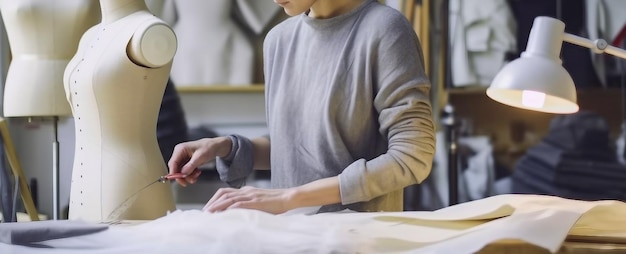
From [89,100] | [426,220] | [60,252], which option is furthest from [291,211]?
[89,100]

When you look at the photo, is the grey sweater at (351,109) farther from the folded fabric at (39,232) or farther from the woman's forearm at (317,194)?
the folded fabric at (39,232)

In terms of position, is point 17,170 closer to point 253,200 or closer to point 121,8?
point 121,8

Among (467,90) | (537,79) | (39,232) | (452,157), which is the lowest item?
(452,157)

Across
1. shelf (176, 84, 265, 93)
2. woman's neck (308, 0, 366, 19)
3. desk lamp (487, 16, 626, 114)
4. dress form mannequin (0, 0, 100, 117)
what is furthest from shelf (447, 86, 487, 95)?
desk lamp (487, 16, 626, 114)

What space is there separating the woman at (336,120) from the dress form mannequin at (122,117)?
0.09 meters

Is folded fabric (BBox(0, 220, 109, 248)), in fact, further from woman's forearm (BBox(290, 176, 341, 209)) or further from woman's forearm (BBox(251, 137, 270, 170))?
woman's forearm (BBox(251, 137, 270, 170))

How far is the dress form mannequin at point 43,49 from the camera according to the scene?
55.6 inches

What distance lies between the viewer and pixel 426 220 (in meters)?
0.90

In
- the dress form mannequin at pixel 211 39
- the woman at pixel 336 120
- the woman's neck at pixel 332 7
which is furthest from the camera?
the dress form mannequin at pixel 211 39

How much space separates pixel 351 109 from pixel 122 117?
0.35m

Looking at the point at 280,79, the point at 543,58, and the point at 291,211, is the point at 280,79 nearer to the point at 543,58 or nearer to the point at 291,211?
the point at 291,211

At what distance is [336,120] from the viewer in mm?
1076

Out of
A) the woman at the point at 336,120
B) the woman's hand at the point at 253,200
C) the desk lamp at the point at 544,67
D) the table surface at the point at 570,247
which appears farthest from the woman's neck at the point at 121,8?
the table surface at the point at 570,247

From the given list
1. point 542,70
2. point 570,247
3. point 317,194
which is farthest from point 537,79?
point 317,194
